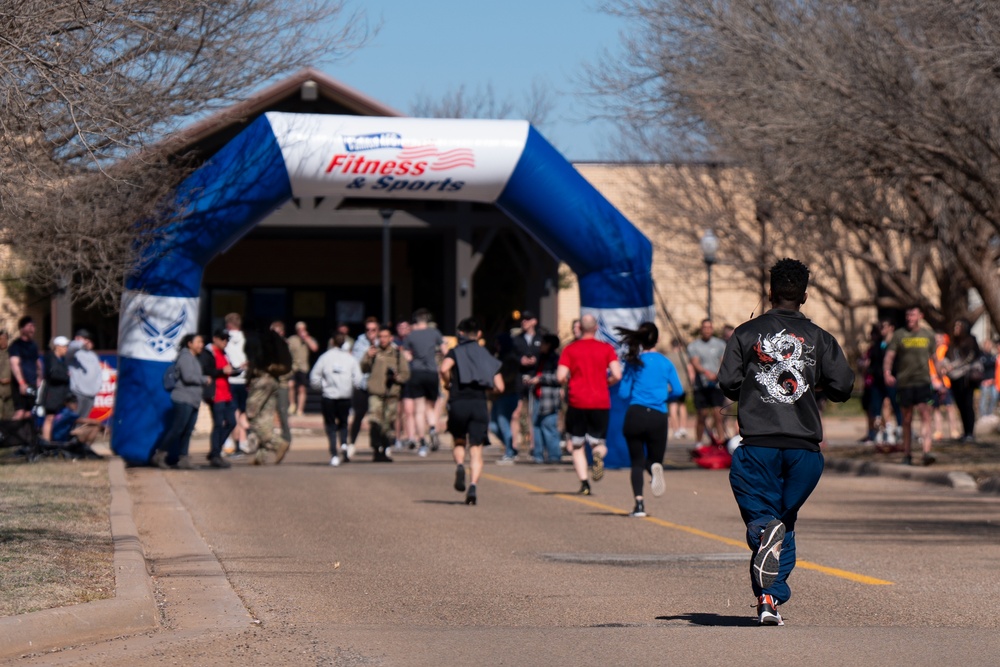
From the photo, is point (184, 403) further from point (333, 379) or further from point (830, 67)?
point (830, 67)

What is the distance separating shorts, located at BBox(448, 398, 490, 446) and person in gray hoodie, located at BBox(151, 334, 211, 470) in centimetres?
486

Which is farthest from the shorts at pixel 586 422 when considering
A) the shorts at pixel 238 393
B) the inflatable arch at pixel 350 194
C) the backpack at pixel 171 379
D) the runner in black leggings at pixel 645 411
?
the shorts at pixel 238 393

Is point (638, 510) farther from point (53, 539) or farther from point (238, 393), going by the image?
point (238, 393)

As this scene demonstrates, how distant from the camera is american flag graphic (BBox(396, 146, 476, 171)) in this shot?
19.7 m

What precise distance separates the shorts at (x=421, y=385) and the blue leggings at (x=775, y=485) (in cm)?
1468

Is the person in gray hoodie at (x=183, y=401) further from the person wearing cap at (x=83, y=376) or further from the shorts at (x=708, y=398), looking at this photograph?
the shorts at (x=708, y=398)

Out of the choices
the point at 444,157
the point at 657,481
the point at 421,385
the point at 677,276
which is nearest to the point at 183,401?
the point at 444,157

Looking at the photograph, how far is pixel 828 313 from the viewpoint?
40.7 metres

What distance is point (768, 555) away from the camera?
7.47 meters

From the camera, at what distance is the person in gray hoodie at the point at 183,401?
61.7 ft

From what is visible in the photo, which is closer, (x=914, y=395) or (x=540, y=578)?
(x=540, y=578)

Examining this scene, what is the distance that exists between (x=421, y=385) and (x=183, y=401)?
15.0ft

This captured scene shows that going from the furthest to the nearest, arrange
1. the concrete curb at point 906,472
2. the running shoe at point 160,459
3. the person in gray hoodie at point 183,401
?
the running shoe at point 160,459, the person in gray hoodie at point 183,401, the concrete curb at point 906,472

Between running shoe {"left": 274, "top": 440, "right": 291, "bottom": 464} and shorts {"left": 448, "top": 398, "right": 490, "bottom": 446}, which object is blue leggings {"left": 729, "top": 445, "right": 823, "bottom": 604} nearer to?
shorts {"left": 448, "top": 398, "right": 490, "bottom": 446}
